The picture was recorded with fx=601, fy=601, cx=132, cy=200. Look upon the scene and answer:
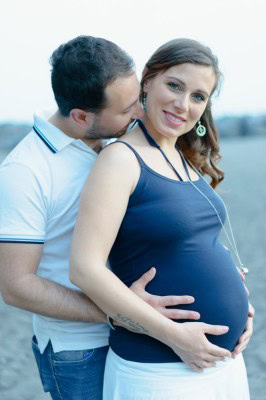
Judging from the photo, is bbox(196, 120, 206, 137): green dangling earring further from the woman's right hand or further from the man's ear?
the woman's right hand

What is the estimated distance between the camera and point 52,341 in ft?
6.95

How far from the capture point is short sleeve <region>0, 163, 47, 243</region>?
1.88 m

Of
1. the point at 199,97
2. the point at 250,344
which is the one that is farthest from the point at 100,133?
the point at 250,344

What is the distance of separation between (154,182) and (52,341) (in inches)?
26.8

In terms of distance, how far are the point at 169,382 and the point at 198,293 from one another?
30 cm

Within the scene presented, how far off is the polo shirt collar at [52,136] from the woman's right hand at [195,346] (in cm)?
71

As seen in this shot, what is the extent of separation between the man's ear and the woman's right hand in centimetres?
75

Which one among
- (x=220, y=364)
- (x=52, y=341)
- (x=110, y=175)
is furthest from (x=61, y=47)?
(x=220, y=364)

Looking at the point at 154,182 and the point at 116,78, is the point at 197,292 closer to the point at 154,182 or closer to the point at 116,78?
the point at 154,182

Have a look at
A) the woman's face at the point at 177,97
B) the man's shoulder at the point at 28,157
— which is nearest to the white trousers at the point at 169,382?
the man's shoulder at the point at 28,157

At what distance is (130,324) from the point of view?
188 centimetres

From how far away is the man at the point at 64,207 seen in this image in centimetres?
191

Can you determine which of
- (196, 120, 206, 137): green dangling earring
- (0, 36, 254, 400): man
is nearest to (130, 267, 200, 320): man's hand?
(0, 36, 254, 400): man

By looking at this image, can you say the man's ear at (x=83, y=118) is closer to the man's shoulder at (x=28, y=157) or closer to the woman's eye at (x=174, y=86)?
the man's shoulder at (x=28, y=157)
